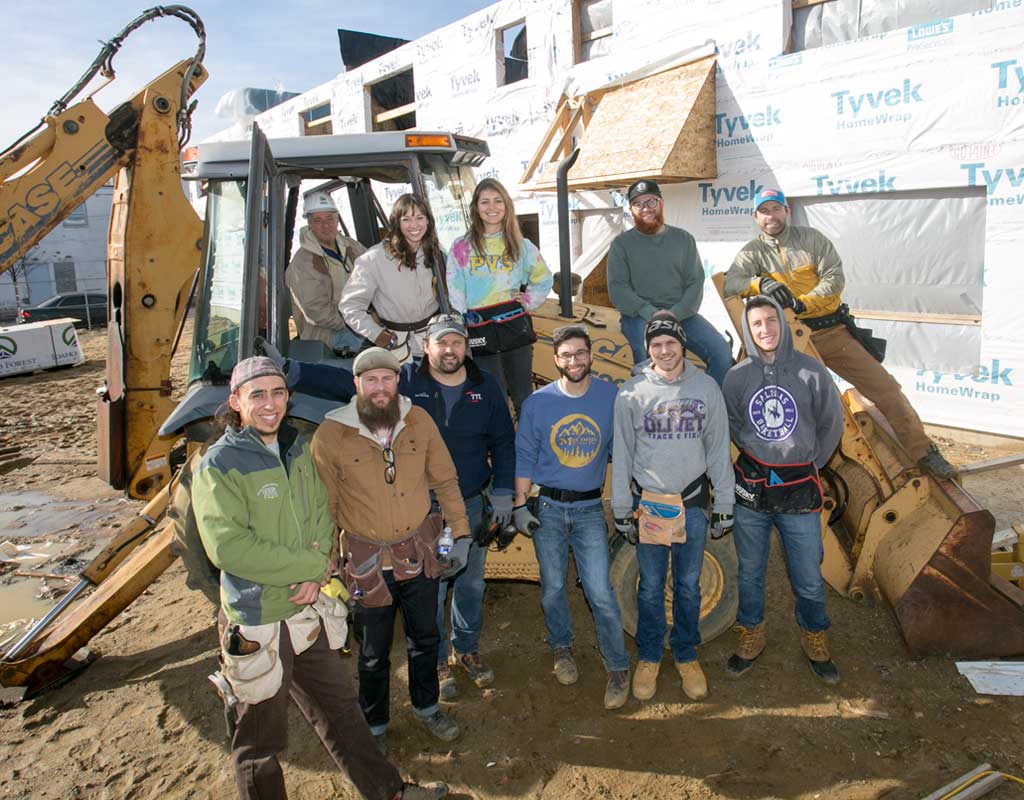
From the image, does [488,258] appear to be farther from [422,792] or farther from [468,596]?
[422,792]

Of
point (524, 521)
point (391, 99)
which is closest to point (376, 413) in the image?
point (524, 521)

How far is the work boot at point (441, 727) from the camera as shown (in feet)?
11.9

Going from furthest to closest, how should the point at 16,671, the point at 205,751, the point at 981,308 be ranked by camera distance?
the point at 981,308
the point at 16,671
the point at 205,751

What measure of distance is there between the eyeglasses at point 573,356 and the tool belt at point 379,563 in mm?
1062

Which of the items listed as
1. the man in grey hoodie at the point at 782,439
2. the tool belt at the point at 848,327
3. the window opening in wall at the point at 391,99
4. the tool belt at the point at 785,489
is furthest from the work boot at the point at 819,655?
the window opening in wall at the point at 391,99

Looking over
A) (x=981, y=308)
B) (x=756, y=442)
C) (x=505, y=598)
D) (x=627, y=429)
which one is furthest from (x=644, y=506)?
(x=981, y=308)

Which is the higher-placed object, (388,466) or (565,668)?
(388,466)

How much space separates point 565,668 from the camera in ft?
13.4

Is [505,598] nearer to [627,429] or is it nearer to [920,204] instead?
[627,429]

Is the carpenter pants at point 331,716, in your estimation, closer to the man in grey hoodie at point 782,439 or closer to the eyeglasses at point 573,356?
the eyeglasses at point 573,356

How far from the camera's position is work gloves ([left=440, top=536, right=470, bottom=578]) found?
3.51 m

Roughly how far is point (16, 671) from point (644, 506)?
12.0 feet

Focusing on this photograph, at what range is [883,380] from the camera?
488 cm

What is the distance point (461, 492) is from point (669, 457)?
1.08 m
